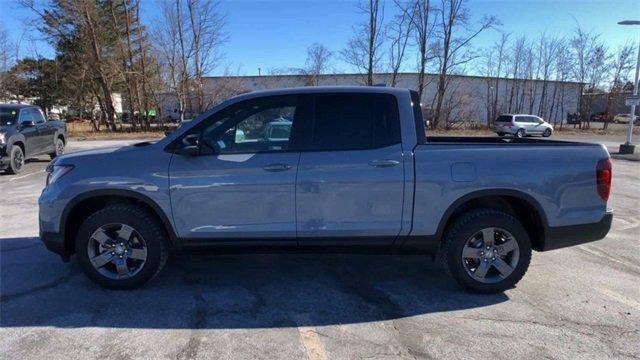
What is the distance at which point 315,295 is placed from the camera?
437cm

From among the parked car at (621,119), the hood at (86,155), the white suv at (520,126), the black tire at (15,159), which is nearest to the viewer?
the hood at (86,155)

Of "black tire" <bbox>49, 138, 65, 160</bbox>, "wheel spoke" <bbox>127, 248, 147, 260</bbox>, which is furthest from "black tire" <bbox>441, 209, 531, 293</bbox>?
"black tire" <bbox>49, 138, 65, 160</bbox>

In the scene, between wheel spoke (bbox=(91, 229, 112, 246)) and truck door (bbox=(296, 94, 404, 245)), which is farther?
wheel spoke (bbox=(91, 229, 112, 246))

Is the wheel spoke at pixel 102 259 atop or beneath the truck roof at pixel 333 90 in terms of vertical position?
beneath

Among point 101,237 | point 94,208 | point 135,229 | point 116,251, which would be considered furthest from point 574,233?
point 94,208

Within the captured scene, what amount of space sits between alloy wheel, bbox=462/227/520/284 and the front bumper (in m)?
0.31

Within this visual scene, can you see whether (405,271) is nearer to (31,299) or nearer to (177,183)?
(177,183)

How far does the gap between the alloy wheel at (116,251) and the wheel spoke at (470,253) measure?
2916 millimetres

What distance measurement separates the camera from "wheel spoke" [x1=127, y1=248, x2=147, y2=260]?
14.4 feet

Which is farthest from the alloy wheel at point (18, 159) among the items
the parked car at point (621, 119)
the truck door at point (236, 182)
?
the parked car at point (621, 119)

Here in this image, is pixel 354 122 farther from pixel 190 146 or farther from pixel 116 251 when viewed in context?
pixel 116 251

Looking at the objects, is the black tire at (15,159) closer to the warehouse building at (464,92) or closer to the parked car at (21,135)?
the parked car at (21,135)

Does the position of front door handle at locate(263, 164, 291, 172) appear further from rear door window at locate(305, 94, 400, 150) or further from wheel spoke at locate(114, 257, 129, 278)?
wheel spoke at locate(114, 257, 129, 278)

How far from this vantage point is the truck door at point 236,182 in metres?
4.18
